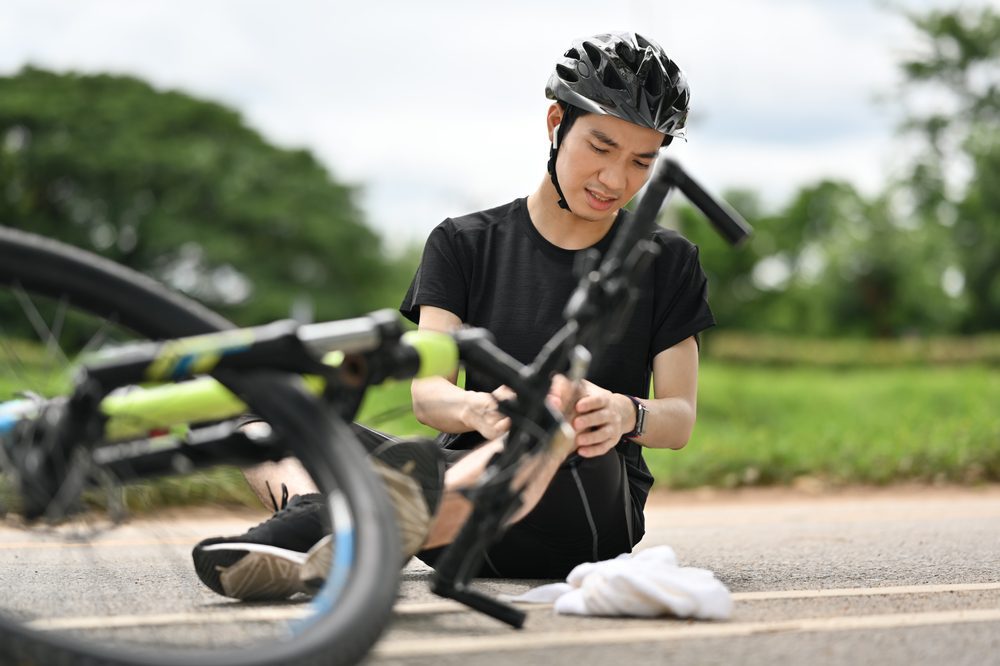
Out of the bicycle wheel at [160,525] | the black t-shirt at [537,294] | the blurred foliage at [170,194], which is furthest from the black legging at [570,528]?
the blurred foliage at [170,194]

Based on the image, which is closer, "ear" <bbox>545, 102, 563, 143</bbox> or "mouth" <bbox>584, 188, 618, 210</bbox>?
"mouth" <bbox>584, 188, 618, 210</bbox>

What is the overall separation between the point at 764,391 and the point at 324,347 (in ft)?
64.9

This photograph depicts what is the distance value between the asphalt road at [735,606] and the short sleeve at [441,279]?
0.79 m

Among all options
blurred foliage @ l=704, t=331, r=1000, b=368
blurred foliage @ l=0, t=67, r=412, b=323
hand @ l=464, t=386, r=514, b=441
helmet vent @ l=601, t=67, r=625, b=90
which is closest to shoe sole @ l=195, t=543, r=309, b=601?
hand @ l=464, t=386, r=514, b=441

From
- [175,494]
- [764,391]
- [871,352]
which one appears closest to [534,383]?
[175,494]

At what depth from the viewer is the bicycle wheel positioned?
1.88m

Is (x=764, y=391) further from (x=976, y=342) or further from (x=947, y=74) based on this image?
(x=947, y=74)

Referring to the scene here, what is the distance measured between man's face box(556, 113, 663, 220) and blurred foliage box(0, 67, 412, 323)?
124 ft

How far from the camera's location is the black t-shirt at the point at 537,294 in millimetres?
3551

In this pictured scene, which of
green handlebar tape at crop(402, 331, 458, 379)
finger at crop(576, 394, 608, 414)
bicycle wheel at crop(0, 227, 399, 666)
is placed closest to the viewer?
bicycle wheel at crop(0, 227, 399, 666)

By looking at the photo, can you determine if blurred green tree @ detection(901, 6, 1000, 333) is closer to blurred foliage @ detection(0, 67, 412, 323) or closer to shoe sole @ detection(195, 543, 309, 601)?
blurred foliage @ detection(0, 67, 412, 323)

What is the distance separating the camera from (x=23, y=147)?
4231 cm

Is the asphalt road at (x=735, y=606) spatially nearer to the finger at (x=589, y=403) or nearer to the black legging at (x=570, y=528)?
the black legging at (x=570, y=528)

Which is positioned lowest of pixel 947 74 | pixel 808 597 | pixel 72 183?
pixel 808 597
